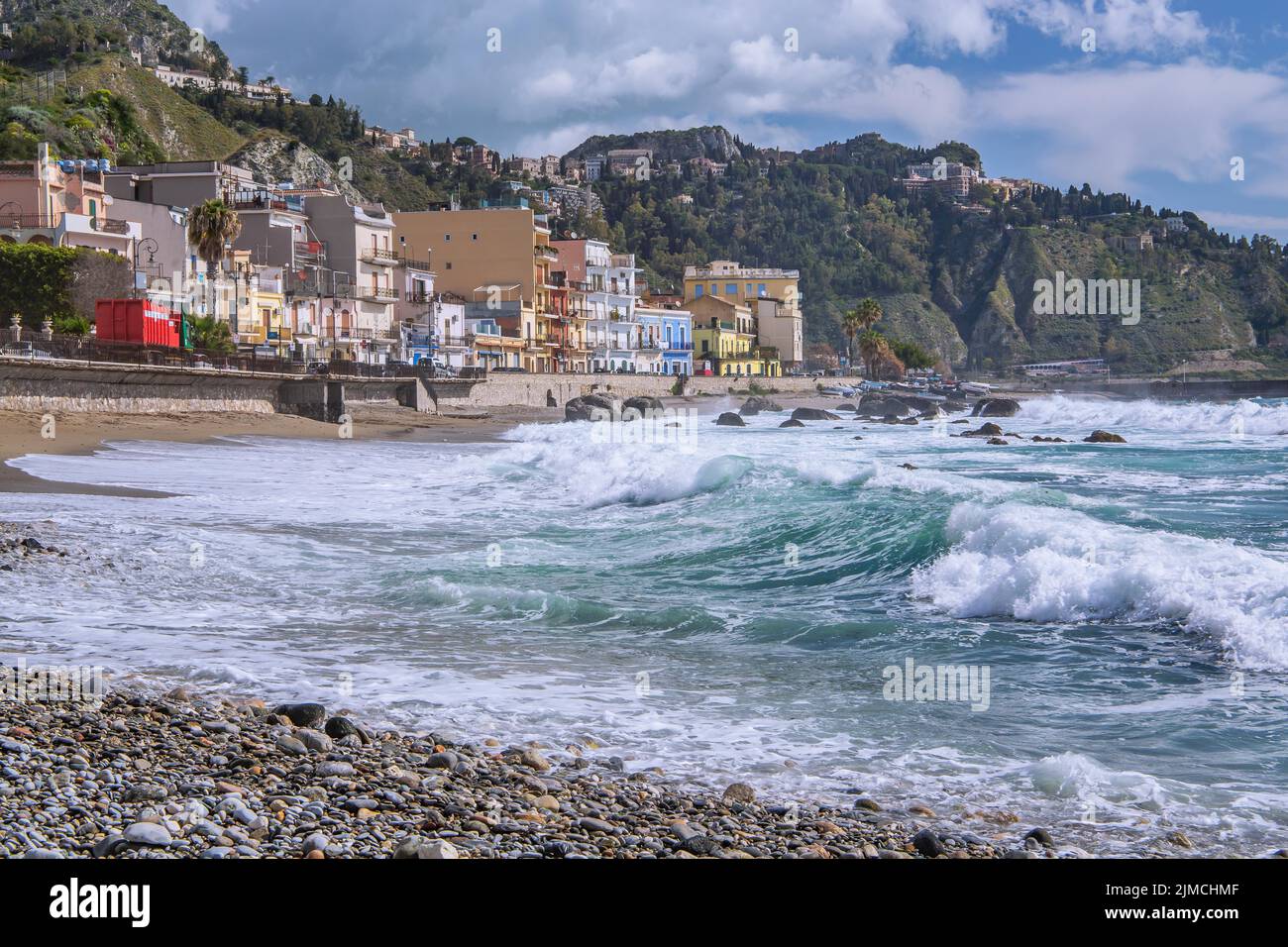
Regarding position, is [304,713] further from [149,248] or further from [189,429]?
[149,248]

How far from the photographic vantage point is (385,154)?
150375mm

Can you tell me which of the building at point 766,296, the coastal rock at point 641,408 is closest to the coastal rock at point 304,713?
the coastal rock at point 641,408

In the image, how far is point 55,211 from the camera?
180 feet

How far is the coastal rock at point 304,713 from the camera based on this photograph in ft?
26.7

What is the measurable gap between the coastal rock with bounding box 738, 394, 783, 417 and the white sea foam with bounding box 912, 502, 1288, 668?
65109 mm

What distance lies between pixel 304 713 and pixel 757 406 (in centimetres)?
7845

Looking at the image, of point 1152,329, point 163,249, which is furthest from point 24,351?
point 1152,329

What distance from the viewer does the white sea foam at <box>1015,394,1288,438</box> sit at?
59.0 metres

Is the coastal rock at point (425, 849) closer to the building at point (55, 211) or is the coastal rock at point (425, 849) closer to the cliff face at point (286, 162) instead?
the building at point (55, 211)

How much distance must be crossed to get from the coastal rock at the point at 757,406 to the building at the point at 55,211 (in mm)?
38549

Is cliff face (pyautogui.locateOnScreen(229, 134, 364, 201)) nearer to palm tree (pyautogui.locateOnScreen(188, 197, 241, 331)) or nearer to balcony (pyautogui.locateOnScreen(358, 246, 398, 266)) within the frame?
balcony (pyautogui.locateOnScreen(358, 246, 398, 266))

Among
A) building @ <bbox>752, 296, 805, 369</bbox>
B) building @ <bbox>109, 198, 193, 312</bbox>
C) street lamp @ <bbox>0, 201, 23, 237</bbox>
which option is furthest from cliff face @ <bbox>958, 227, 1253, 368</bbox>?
street lamp @ <bbox>0, 201, 23, 237</bbox>
